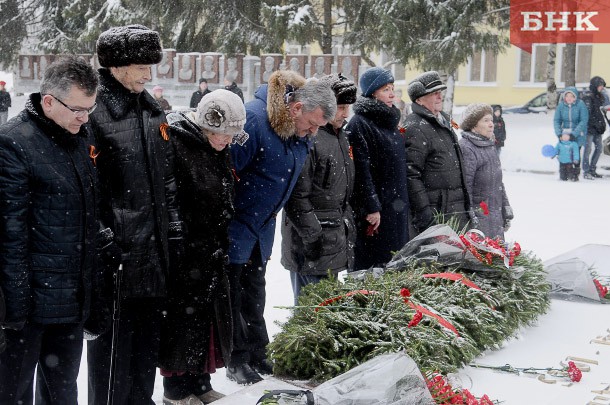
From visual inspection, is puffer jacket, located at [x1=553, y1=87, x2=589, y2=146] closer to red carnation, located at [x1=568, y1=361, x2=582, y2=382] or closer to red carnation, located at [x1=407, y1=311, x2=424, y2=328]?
red carnation, located at [x1=568, y1=361, x2=582, y2=382]

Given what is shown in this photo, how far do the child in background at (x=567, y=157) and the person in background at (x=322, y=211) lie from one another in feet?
34.1

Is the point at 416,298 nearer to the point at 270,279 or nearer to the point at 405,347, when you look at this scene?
the point at 405,347

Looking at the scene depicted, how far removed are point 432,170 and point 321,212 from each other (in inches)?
44.7

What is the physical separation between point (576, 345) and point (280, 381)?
154cm

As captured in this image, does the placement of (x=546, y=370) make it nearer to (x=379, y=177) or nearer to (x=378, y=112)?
(x=379, y=177)

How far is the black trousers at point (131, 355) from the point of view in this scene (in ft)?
11.8

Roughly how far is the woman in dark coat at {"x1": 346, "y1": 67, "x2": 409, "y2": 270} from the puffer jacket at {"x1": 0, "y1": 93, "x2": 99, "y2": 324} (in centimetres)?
232

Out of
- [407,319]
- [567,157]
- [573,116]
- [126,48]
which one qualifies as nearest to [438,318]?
[407,319]

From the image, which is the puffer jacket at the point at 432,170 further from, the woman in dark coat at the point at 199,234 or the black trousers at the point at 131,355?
the black trousers at the point at 131,355

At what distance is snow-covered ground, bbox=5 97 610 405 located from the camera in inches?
133

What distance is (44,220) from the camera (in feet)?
10.1

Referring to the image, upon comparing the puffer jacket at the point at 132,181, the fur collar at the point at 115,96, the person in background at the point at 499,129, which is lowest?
the person in background at the point at 499,129

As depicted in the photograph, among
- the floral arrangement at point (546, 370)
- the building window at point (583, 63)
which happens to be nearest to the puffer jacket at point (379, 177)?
the floral arrangement at point (546, 370)

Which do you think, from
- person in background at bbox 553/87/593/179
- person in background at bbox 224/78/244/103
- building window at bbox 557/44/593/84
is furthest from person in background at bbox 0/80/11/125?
building window at bbox 557/44/593/84
